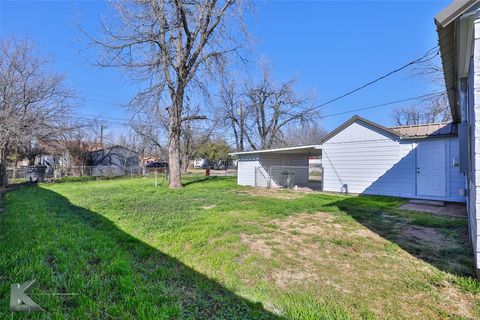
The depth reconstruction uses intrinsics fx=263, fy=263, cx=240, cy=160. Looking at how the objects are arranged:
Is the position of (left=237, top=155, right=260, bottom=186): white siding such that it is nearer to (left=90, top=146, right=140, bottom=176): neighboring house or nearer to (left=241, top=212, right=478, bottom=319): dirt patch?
(left=241, top=212, right=478, bottom=319): dirt patch

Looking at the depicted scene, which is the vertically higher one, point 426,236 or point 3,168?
point 3,168

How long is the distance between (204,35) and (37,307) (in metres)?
11.9

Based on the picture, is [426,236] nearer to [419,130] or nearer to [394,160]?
[394,160]

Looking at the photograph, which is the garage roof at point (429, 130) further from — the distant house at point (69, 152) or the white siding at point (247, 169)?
the distant house at point (69, 152)

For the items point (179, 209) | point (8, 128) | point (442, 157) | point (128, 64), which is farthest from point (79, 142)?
point (442, 157)

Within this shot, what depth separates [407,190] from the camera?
32.2 ft

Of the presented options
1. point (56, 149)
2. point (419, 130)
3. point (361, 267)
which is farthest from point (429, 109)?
point (56, 149)

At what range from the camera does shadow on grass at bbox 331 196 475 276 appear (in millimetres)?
3443

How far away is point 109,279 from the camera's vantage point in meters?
2.86

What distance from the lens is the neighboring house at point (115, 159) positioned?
84.9ft

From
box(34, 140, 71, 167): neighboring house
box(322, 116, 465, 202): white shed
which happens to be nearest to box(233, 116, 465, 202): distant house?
box(322, 116, 465, 202): white shed

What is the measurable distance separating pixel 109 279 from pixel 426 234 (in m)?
5.19

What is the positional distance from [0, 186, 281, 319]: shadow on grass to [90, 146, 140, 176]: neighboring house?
72.4 ft

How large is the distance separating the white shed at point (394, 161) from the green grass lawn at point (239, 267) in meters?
3.83
